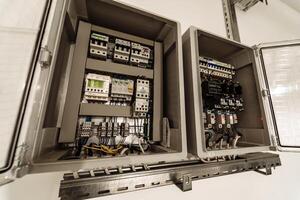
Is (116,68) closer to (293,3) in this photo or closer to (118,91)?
(118,91)

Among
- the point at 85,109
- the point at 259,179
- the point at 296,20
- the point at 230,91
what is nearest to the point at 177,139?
the point at 85,109

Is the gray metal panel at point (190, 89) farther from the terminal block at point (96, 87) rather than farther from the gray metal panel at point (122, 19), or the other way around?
the terminal block at point (96, 87)

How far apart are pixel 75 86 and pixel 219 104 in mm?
823

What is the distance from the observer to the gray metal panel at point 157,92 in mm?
723

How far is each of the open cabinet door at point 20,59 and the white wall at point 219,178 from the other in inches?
10.9

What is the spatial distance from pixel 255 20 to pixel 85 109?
207 cm

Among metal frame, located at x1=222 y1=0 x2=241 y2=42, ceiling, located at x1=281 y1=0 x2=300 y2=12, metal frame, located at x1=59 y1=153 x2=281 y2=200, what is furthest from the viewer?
ceiling, located at x1=281 y1=0 x2=300 y2=12

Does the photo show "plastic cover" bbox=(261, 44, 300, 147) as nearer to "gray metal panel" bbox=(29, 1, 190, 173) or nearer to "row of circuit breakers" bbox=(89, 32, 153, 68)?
"gray metal panel" bbox=(29, 1, 190, 173)

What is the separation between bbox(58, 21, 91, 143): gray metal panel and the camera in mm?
607

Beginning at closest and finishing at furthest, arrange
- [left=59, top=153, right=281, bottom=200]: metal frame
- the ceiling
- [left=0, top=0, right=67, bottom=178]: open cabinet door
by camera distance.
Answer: [left=0, top=0, right=67, bottom=178]: open cabinet door → [left=59, top=153, right=281, bottom=200]: metal frame → the ceiling

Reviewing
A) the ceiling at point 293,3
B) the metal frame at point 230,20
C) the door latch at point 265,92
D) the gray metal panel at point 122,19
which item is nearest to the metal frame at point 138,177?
the door latch at point 265,92

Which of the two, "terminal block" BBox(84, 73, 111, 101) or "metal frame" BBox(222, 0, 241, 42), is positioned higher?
"metal frame" BBox(222, 0, 241, 42)

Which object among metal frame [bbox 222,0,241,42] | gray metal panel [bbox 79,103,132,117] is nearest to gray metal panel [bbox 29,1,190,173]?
gray metal panel [bbox 79,103,132,117]

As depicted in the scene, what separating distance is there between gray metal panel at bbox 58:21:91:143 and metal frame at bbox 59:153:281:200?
0.18 meters
